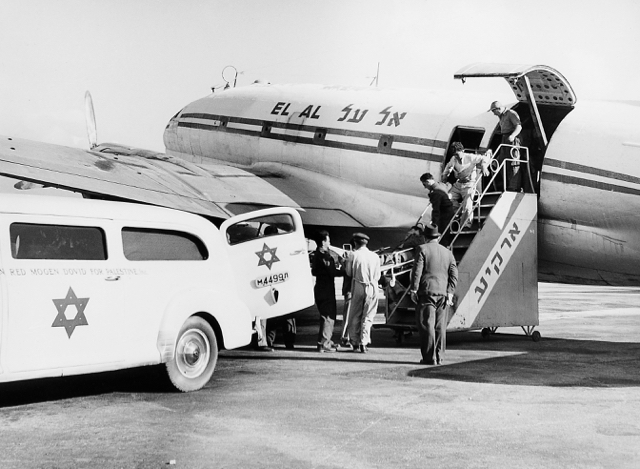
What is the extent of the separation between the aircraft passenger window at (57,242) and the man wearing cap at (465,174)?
25.1ft

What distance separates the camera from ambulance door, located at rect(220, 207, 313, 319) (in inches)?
505

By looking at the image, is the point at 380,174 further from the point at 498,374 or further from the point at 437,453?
the point at 437,453

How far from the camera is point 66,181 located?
14391mm

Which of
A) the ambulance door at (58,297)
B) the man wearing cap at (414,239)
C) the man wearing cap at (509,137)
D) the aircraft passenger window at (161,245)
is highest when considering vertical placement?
the man wearing cap at (509,137)

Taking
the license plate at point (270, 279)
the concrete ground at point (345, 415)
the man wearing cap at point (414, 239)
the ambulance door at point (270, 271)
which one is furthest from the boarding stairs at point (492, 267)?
the license plate at point (270, 279)

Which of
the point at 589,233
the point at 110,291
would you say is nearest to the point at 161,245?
the point at 110,291

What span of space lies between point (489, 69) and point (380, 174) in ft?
10.8

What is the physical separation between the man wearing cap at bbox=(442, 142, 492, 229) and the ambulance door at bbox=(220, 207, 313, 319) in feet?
11.8

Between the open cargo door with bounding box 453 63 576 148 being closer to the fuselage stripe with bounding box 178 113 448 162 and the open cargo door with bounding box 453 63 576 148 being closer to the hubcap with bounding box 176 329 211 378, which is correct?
the fuselage stripe with bounding box 178 113 448 162

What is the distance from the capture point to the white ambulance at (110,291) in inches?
342

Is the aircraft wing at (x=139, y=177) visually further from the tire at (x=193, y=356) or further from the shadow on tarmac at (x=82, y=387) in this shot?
the tire at (x=193, y=356)

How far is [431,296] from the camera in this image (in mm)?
12570

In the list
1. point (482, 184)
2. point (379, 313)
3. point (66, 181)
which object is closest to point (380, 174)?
point (482, 184)

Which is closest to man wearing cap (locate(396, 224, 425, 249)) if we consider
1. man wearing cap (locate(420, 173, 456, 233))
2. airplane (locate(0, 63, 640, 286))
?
man wearing cap (locate(420, 173, 456, 233))
